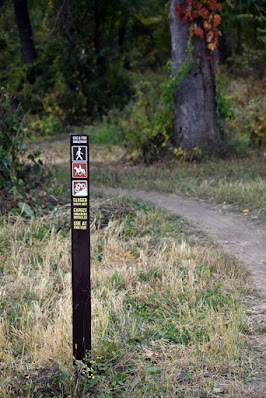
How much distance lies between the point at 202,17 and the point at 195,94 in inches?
56.8

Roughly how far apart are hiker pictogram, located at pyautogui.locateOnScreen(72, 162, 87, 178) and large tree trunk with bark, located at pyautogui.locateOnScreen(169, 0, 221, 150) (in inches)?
329

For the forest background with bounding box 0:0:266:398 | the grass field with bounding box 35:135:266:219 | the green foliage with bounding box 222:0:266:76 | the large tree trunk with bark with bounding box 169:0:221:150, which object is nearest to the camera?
the forest background with bounding box 0:0:266:398

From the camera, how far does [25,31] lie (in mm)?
21406

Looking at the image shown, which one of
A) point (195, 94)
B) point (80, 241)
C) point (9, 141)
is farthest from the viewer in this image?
point (195, 94)

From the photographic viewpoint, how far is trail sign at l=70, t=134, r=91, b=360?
134 inches

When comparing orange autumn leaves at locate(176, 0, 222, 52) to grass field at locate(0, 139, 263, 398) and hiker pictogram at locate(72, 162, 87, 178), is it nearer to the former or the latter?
grass field at locate(0, 139, 263, 398)

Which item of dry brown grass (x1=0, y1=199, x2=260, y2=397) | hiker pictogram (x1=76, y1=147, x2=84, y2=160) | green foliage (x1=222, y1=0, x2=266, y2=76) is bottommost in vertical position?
dry brown grass (x1=0, y1=199, x2=260, y2=397)

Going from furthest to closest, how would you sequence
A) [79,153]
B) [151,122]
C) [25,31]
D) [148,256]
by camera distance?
1. [25,31]
2. [151,122]
3. [148,256]
4. [79,153]

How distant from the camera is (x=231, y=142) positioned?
11719 millimetres

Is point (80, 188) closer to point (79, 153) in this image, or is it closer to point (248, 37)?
point (79, 153)

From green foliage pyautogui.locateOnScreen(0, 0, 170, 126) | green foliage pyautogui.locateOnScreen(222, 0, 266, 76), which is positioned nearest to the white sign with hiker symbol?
green foliage pyautogui.locateOnScreen(222, 0, 266, 76)

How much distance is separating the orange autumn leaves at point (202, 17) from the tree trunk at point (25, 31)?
11.5 metres

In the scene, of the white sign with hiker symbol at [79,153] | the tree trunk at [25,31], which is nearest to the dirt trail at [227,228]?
the white sign with hiker symbol at [79,153]

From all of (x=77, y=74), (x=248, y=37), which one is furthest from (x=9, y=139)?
(x=248, y=37)
